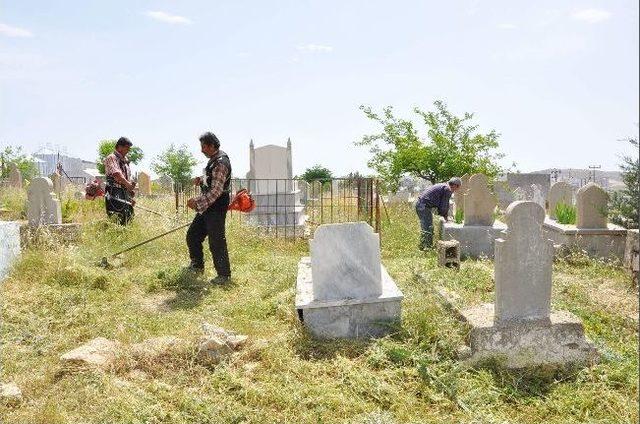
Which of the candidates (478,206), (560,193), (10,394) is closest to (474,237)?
(478,206)

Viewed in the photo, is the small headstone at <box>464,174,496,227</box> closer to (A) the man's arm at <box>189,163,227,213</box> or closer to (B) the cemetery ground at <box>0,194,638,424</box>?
(B) the cemetery ground at <box>0,194,638,424</box>

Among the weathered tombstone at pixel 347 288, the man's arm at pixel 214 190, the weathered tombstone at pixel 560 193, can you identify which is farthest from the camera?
the weathered tombstone at pixel 560 193

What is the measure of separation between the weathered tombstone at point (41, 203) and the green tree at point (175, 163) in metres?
35.7

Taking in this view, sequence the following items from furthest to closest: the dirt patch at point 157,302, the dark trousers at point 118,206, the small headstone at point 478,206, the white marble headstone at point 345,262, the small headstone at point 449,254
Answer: the small headstone at point 478,206 → the dark trousers at point 118,206 → the small headstone at point 449,254 → the dirt patch at point 157,302 → the white marble headstone at point 345,262

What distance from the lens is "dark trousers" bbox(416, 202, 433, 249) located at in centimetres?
959

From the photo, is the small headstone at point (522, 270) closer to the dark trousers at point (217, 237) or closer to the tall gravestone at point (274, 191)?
the dark trousers at point (217, 237)

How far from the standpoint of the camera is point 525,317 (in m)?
4.18

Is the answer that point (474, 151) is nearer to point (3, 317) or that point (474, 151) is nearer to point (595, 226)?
point (595, 226)

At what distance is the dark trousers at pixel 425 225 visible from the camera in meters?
9.59

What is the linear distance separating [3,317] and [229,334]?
2.42 metres

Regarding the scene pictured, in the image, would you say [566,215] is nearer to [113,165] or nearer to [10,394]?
[113,165]

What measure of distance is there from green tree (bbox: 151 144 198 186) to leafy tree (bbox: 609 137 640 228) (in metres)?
38.9

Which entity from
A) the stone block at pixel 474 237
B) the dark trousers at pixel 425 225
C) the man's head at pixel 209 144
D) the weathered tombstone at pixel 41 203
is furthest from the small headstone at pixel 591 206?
the weathered tombstone at pixel 41 203

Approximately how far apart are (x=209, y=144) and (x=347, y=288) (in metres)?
2.88
